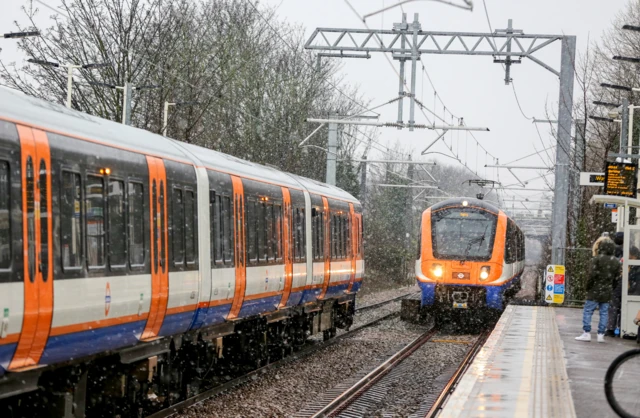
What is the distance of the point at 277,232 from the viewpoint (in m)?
16.2

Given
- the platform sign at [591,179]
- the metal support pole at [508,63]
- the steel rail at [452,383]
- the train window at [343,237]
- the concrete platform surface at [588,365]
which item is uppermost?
the metal support pole at [508,63]

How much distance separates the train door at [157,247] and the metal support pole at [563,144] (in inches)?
624

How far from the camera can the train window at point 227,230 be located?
13.3m

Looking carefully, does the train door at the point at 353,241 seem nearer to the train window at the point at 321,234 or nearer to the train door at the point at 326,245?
the train door at the point at 326,245

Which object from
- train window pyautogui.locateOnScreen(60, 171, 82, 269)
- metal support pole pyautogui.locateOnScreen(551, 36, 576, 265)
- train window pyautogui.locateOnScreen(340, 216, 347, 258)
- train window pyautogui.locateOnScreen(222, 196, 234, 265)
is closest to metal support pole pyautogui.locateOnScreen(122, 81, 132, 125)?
train window pyautogui.locateOnScreen(340, 216, 347, 258)

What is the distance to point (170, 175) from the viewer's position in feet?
36.9

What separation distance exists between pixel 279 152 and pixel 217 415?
1007 inches

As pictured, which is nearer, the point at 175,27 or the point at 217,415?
the point at 217,415

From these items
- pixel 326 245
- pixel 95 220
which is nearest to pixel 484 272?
pixel 326 245

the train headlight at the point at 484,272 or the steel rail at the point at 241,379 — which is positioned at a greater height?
the train headlight at the point at 484,272

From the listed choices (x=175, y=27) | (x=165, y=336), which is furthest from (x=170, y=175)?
(x=175, y=27)

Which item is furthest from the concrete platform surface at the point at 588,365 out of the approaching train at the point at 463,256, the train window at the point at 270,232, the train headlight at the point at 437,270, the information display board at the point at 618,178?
the train headlight at the point at 437,270

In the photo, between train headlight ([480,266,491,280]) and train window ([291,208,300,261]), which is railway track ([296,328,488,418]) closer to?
train window ([291,208,300,261])

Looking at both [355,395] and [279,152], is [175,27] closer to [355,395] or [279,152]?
[279,152]
